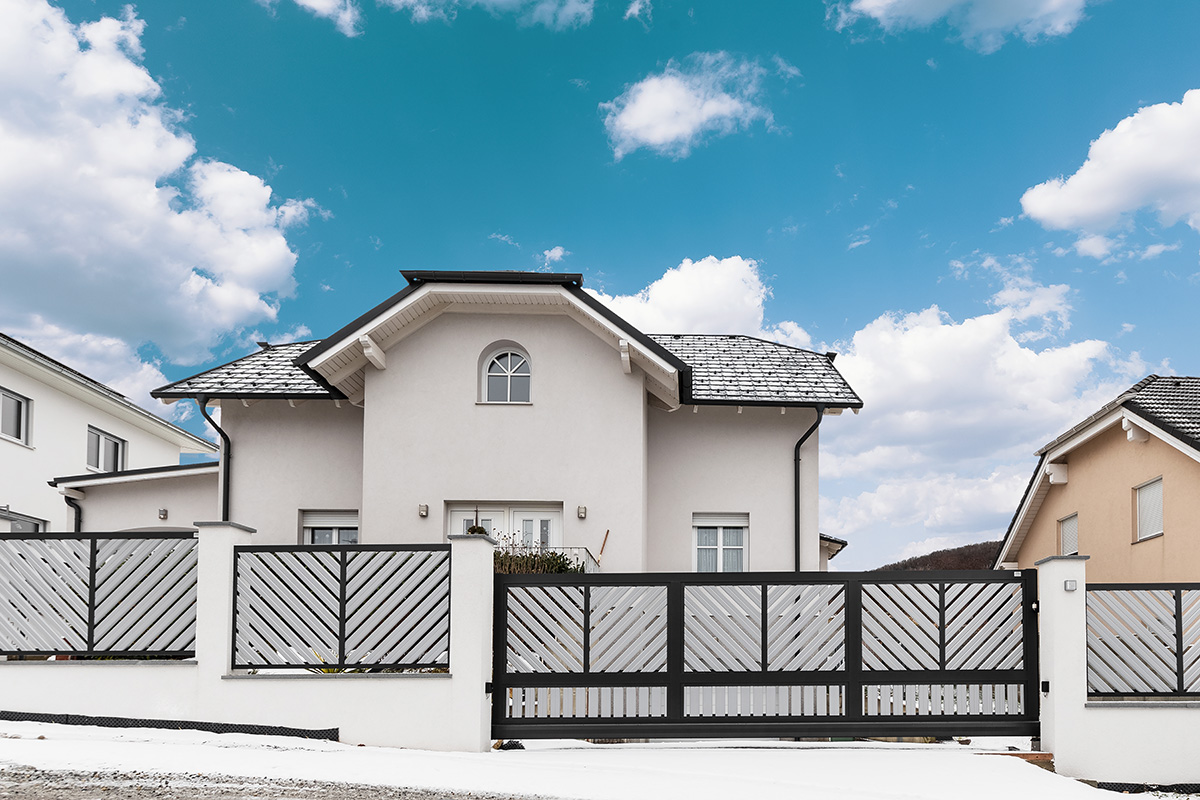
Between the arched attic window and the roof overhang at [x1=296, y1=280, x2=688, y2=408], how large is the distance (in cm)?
62

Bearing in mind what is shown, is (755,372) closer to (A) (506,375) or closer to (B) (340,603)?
(A) (506,375)

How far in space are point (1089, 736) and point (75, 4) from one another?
63.1 feet

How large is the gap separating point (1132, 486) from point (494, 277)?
11.5m

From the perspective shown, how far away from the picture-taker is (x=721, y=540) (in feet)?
48.9

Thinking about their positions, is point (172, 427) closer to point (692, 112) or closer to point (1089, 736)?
point (692, 112)

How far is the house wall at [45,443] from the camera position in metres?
20.6

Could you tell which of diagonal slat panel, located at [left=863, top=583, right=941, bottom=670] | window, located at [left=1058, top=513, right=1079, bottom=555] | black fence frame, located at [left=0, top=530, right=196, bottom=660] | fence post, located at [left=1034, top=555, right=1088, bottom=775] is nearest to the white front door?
black fence frame, located at [left=0, top=530, right=196, bottom=660]

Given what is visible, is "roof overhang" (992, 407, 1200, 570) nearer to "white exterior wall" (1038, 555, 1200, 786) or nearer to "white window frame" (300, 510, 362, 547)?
"white exterior wall" (1038, 555, 1200, 786)

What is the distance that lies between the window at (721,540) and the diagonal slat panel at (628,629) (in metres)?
5.88

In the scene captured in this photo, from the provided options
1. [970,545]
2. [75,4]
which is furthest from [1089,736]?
[970,545]

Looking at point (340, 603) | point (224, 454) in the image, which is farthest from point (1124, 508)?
point (224, 454)

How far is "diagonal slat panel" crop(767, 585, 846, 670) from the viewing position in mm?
8953

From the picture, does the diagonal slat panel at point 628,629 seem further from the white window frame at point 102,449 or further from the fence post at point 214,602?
the white window frame at point 102,449

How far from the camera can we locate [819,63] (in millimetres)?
16125
